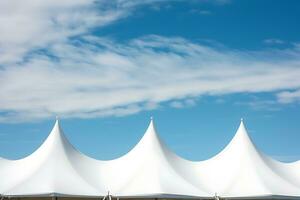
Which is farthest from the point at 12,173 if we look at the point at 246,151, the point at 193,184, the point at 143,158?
the point at 246,151

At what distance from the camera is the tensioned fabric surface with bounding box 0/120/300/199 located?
23141mm

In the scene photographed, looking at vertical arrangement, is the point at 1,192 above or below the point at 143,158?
below

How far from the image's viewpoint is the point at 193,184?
81.9 feet

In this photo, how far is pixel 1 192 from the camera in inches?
894

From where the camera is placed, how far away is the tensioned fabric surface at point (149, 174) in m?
23.1

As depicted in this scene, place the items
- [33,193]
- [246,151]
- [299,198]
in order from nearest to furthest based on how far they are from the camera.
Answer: [33,193], [299,198], [246,151]

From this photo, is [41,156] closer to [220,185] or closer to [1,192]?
[1,192]

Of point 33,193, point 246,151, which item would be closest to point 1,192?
point 33,193

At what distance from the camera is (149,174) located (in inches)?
951

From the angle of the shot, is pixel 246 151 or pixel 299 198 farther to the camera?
pixel 246 151

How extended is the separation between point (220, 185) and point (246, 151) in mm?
2176

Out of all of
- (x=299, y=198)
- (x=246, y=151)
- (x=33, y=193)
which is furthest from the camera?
(x=246, y=151)

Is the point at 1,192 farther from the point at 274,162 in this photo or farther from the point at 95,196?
the point at 274,162

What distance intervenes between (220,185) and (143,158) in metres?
3.66
